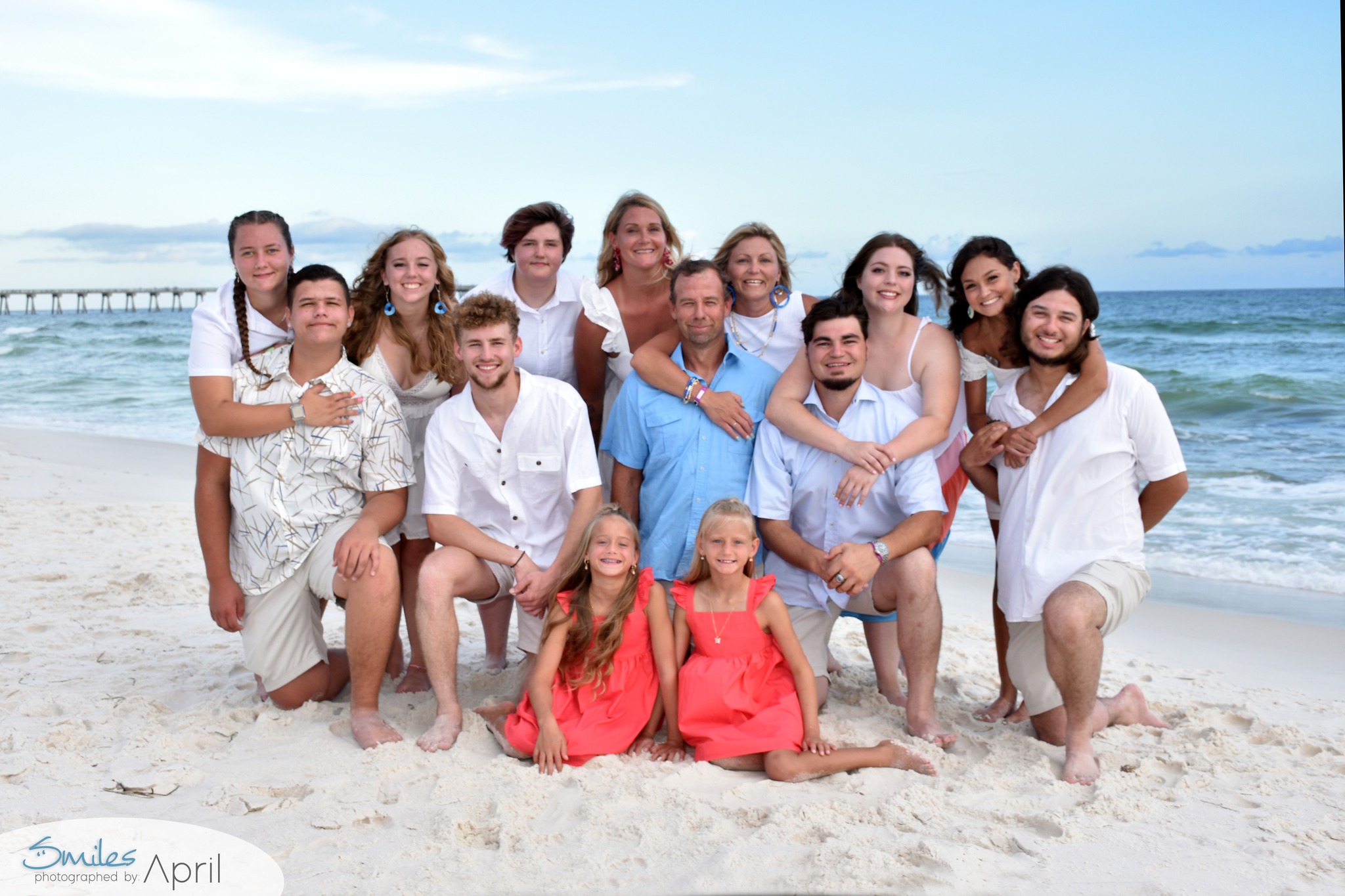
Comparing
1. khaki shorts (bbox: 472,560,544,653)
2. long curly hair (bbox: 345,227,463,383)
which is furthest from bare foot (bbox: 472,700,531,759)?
long curly hair (bbox: 345,227,463,383)

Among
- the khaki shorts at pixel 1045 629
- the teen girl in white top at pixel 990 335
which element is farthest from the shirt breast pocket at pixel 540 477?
the khaki shorts at pixel 1045 629

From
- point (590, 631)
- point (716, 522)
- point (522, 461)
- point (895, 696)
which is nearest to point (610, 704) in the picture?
point (590, 631)

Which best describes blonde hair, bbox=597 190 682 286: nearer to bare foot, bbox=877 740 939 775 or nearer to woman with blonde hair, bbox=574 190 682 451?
woman with blonde hair, bbox=574 190 682 451

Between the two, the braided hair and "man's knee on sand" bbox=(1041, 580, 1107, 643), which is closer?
"man's knee on sand" bbox=(1041, 580, 1107, 643)

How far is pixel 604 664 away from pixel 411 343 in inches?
73.7

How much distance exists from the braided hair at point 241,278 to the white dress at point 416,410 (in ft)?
1.67

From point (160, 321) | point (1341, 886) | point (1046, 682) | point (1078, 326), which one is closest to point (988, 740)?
point (1046, 682)

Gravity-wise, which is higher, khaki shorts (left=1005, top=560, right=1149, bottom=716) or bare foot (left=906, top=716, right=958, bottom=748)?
khaki shorts (left=1005, top=560, right=1149, bottom=716)

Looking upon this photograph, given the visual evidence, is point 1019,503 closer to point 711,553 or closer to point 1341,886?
point 711,553

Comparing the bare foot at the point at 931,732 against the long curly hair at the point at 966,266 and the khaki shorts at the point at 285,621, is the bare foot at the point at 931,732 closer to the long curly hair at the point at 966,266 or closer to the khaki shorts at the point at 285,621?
the long curly hair at the point at 966,266

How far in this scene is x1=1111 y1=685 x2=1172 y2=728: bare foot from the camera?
13.4 feet

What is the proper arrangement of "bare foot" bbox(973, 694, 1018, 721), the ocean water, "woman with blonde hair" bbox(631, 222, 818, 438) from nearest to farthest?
"bare foot" bbox(973, 694, 1018, 721), "woman with blonde hair" bbox(631, 222, 818, 438), the ocean water

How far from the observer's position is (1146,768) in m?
3.59

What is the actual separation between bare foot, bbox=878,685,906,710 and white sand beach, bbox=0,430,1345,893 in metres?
0.09
